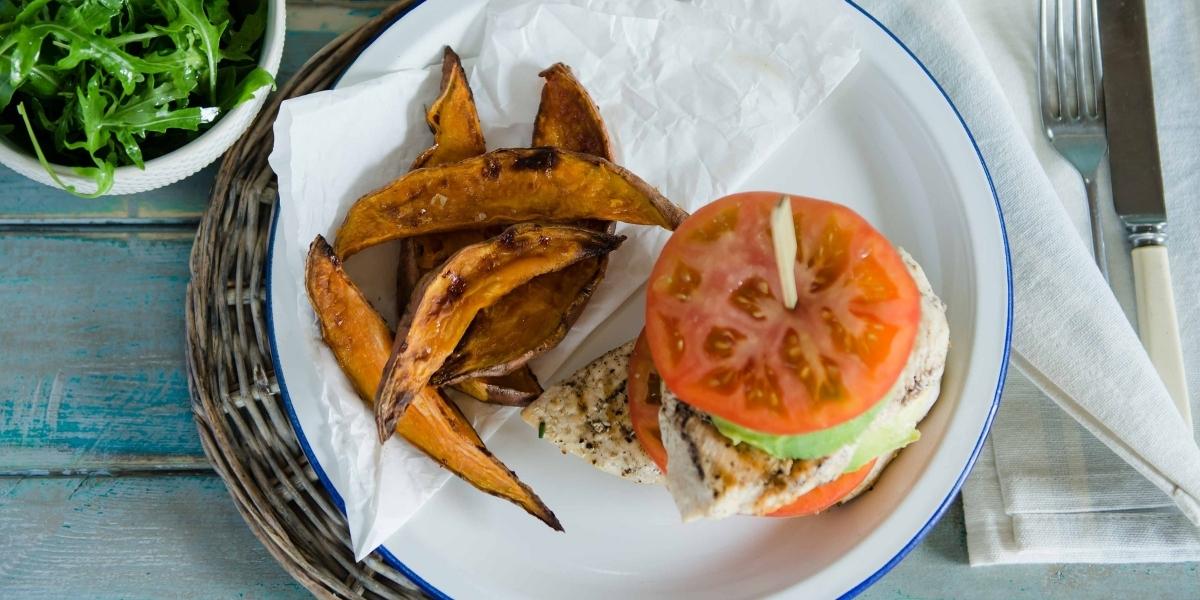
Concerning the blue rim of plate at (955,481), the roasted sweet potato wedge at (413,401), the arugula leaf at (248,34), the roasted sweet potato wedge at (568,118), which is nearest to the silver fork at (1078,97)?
the blue rim of plate at (955,481)

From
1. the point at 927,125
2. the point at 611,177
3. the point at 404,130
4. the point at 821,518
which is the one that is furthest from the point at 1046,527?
the point at 404,130

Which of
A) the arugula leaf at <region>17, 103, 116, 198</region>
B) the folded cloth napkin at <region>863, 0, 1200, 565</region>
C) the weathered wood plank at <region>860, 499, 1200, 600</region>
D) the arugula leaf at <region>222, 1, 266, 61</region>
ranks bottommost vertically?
the weathered wood plank at <region>860, 499, 1200, 600</region>

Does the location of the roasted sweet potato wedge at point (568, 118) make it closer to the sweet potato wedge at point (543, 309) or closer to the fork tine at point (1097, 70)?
the sweet potato wedge at point (543, 309)

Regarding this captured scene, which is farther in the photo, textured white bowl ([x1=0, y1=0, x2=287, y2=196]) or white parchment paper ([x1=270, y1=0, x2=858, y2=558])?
white parchment paper ([x1=270, y1=0, x2=858, y2=558])

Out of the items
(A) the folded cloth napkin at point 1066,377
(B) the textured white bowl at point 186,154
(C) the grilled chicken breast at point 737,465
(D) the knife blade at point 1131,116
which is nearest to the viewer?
(C) the grilled chicken breast at point 737,465

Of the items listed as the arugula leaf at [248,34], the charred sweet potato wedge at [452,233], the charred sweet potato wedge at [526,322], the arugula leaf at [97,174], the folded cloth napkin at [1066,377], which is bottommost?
the folded cloth napkin at [1066,377]

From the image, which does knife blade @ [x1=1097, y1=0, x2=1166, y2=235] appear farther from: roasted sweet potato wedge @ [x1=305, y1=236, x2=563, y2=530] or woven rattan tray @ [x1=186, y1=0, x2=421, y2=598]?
woven rattan tray @ [x1=186, y1=0, x2=421, y2=598]

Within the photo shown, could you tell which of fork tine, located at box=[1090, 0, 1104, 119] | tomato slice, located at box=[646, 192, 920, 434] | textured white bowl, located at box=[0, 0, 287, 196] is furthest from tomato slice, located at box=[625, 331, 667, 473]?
fork tine, located at box=[1090, 0, 1104, 119]
